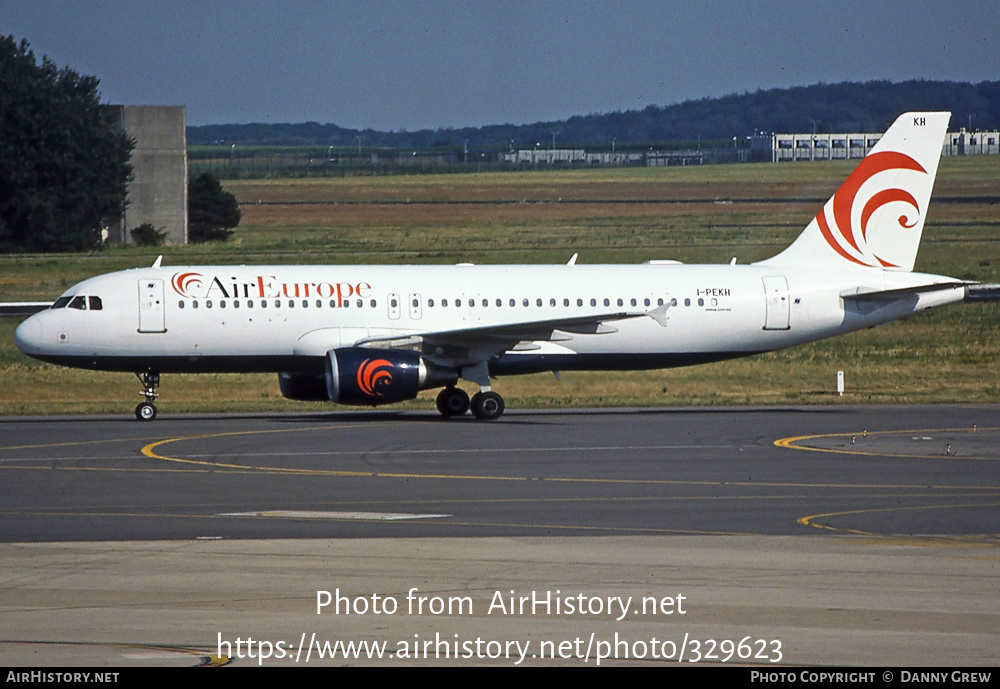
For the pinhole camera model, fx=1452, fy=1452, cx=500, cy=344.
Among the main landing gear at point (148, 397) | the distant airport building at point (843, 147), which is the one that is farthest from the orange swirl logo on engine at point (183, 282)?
the distant airport building at point (843, 147)

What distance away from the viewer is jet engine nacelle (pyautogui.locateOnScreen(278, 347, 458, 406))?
103 feet

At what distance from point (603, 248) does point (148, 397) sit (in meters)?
50.8

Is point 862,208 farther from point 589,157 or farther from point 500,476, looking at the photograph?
point 589,157

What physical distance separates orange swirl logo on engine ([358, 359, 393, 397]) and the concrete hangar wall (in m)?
69.9

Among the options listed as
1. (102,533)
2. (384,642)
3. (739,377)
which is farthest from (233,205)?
(384,642)

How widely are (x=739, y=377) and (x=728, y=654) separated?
33.5 m

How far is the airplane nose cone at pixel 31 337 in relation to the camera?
3288cm

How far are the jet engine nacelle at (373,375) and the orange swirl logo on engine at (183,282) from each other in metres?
3.86

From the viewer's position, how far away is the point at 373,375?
31.4 metres

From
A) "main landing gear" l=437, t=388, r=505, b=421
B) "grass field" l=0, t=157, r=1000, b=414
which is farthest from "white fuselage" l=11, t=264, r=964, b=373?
"grass field" l=0, t=157, r=1000, b=414

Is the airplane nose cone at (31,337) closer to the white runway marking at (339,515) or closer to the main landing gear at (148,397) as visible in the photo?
the main landing gear at (148,397)

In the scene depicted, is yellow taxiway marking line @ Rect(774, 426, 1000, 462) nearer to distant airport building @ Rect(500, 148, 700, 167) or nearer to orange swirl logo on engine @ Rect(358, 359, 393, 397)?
orange swirl logo on engine @ Rect(358, 359, 393, 397)

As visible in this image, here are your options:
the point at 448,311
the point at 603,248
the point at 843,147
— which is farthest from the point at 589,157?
the point at 448,311
